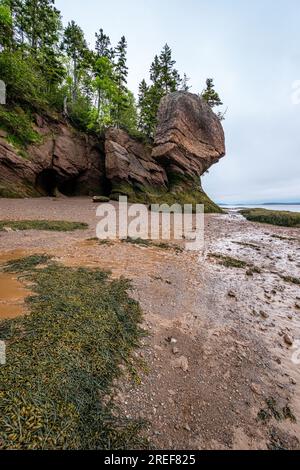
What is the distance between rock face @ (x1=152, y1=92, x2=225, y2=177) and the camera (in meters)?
21.8

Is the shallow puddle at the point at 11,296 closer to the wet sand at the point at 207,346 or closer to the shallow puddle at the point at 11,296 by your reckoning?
the shallow puddle at the point at 11,296

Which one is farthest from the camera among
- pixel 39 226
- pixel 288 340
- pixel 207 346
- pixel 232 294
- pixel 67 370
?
pixel 39 226

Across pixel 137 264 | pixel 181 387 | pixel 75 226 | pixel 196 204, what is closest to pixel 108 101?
pixel 196 204

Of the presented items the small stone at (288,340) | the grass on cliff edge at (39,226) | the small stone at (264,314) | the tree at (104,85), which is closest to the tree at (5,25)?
the tree at (104,85)

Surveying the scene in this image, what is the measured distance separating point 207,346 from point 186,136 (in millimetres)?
23034

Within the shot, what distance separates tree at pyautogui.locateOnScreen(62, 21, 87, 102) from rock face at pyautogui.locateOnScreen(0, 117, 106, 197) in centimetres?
910

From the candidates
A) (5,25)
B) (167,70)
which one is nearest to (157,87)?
(167,70)

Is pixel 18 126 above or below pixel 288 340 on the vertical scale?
above

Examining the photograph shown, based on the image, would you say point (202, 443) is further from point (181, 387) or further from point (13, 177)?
point (13, 177)

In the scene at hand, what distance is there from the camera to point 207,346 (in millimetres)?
3182

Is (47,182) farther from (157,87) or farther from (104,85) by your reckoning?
(157,87)

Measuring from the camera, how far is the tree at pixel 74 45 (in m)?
25.8
